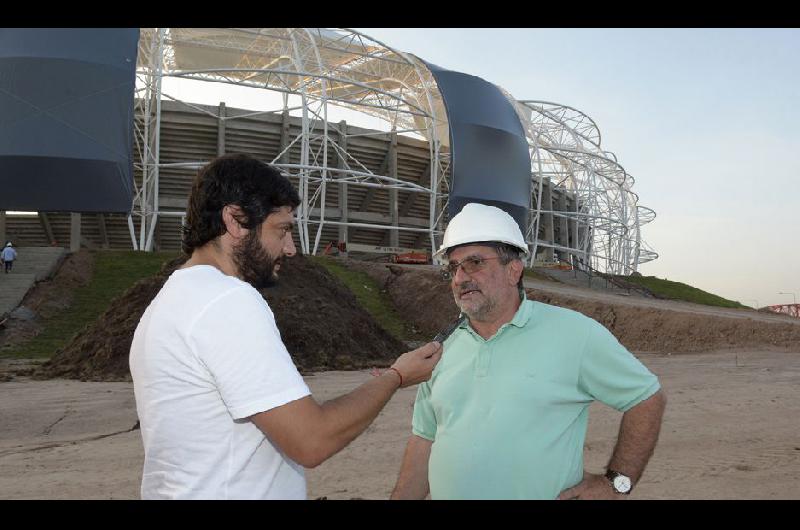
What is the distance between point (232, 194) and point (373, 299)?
21.9m

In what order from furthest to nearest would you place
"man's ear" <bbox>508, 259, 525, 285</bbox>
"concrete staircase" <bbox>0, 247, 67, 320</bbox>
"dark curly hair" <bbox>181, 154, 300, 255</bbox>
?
"concrete staircase" <bbox>0, 247, 67, 320</bbox> → "man's ear" <bbox>508, 259, 525, 285</bbox> → "dark curly hair" <bbox>181, 154, 300, 255</bbox>

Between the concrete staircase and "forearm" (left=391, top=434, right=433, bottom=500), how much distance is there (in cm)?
1819

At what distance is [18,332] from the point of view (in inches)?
691

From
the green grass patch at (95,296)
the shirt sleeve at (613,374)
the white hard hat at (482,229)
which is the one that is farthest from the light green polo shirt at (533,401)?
the green grass patch at (95,296)

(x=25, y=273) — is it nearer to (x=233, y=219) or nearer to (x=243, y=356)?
(x=233, y=219)

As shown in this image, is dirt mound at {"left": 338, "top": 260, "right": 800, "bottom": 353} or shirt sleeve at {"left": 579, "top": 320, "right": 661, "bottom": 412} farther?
dirt mound at {"left": 338, "top": 260, "right": 800, "bottom": 353}

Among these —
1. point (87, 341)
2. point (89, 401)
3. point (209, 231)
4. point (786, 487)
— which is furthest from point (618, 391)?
point (87, 341)

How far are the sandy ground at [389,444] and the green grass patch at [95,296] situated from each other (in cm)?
546

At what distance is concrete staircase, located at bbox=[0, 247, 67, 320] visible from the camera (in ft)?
64.2

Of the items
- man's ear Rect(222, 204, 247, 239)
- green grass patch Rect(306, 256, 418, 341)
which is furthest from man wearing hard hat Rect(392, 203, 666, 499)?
green grass patch Rect(306, 256, 418, 341)

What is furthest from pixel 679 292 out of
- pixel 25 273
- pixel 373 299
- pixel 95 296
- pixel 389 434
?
pixel 389 434

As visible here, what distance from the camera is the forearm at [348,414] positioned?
1.85m

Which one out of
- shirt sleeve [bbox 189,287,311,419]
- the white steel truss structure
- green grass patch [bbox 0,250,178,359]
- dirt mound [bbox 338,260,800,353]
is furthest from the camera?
the white steel truss structure

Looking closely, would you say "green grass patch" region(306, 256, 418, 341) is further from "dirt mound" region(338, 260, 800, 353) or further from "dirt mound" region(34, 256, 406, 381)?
"dirt mound" region(34, 256, 406, 381)
